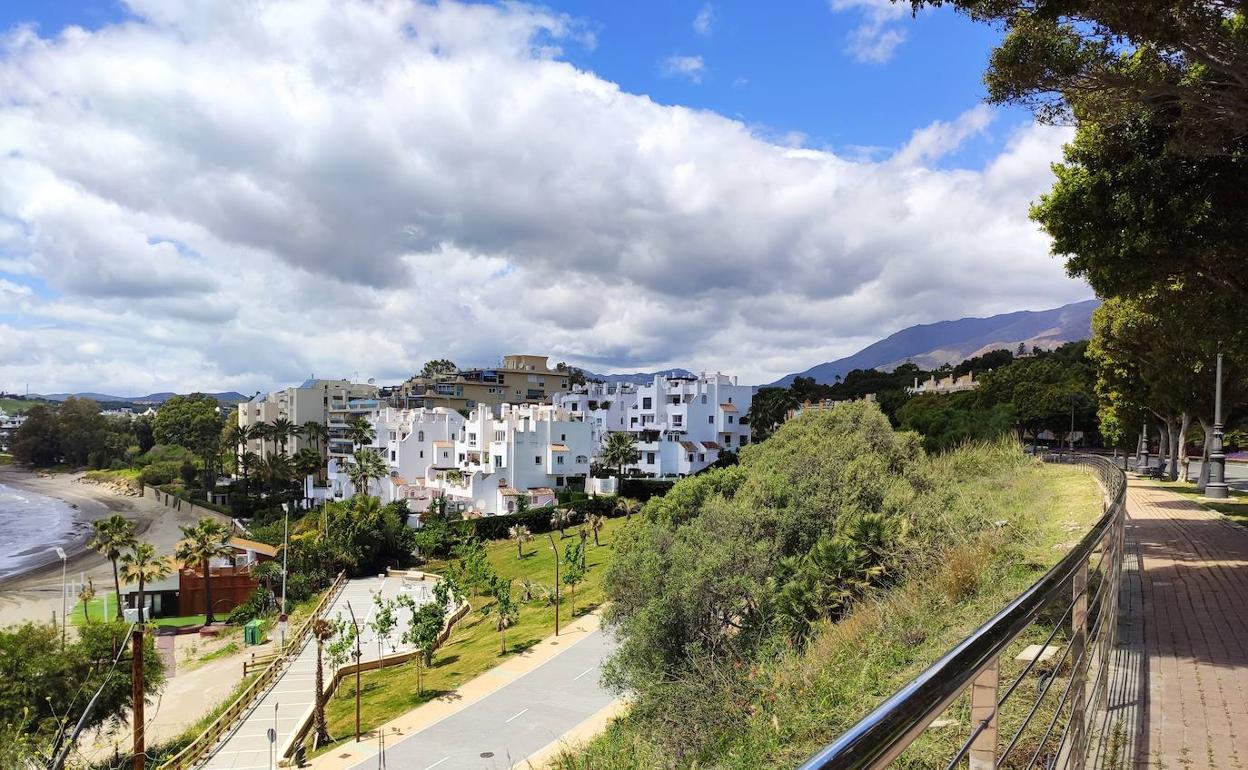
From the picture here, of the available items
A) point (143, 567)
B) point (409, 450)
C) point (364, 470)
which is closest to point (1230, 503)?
point (143, 567)

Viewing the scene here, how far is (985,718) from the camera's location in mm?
1929

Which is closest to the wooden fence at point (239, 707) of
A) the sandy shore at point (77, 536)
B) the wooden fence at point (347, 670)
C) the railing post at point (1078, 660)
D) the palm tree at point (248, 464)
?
the wooden fence at point (347, 670)

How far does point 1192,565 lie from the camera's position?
10039mm

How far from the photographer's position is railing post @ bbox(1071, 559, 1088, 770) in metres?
3.21

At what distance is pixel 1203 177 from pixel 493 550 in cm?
4490

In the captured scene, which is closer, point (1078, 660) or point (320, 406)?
point (1078, 660)

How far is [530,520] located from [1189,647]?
48511 mm

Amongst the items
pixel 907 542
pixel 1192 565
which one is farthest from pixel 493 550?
pixel 1192 565

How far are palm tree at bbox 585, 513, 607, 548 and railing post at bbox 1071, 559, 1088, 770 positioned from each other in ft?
143

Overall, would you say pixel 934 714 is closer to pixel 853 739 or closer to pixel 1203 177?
pixel 853 739

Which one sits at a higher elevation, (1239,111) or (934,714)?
(1239,111)

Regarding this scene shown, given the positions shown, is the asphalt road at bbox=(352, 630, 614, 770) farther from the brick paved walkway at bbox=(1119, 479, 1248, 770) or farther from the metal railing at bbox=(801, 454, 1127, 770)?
the metal railing at bbox=(801, 454, 1127, 770)

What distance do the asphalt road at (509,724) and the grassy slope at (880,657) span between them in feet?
17.9

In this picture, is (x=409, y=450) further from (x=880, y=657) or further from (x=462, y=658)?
(x=880, y=657)
